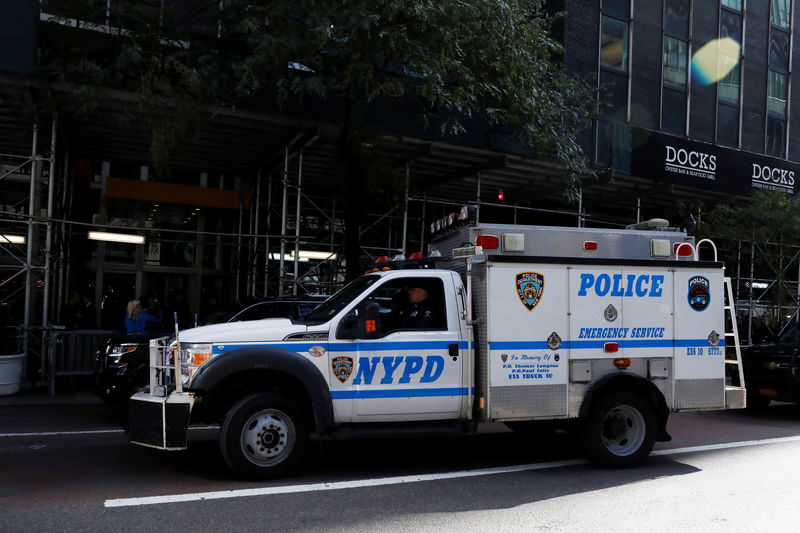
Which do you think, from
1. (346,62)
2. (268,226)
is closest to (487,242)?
(346,62)

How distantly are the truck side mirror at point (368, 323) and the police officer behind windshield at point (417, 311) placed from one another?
0.41 m

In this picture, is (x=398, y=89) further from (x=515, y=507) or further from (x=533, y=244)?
(x=515, y=507)

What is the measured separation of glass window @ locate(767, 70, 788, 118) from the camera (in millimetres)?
24641

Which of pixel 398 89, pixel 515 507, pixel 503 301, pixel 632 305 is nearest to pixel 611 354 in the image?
pixel 632 305

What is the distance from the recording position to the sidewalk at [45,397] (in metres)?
11.4

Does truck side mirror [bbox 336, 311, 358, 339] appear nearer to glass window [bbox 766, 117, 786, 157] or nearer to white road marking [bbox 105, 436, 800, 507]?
white road marking [bbox 105, 436, 800, 507]

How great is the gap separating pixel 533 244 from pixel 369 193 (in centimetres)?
568

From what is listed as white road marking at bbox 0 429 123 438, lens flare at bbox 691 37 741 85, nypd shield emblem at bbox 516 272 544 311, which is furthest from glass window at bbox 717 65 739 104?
white road marking at bbox 0 429 123 438

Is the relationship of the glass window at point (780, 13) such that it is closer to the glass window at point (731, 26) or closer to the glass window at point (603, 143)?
the glass window at point (731, 26)

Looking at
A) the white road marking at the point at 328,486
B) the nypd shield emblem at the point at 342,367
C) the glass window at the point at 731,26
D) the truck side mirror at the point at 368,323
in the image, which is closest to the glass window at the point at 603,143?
the glass window at the point at 731,26

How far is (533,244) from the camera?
7.40 meters

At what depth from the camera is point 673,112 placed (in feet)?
72.7

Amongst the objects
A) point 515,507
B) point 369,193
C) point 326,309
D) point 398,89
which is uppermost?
point 398,89

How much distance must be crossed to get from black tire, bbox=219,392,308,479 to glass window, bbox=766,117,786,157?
927 inches
